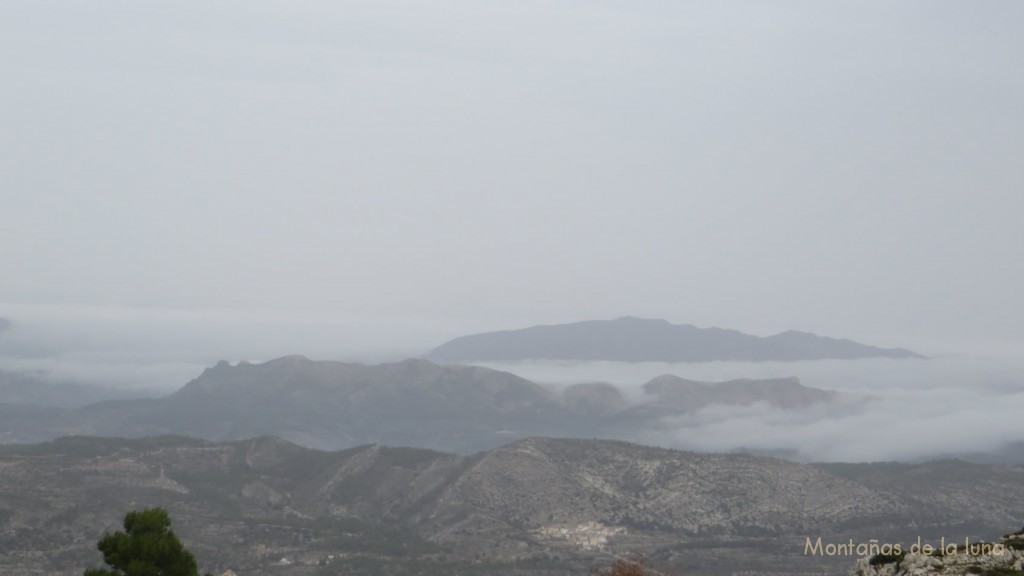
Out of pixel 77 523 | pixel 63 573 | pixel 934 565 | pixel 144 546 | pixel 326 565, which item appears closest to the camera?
pixel 934 565

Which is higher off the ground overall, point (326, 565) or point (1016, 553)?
point (1016, 553)

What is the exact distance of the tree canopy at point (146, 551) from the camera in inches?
2670

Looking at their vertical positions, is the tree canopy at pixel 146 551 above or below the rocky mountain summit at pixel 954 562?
below

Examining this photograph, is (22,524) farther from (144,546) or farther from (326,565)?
(144,546)

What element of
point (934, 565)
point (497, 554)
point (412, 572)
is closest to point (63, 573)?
point (412, 572)

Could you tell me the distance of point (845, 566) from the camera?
186 m

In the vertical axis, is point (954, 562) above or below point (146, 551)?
above

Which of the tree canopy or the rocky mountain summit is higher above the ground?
the rocky mountain summit

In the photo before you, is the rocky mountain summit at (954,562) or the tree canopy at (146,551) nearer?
the rocky mountain summit at (954,562)

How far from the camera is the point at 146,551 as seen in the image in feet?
224

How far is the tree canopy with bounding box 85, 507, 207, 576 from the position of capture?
222 feet

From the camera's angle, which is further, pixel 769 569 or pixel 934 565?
pixel 769 569

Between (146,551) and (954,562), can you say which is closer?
(954,562)

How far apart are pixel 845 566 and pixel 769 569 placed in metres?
12.1
